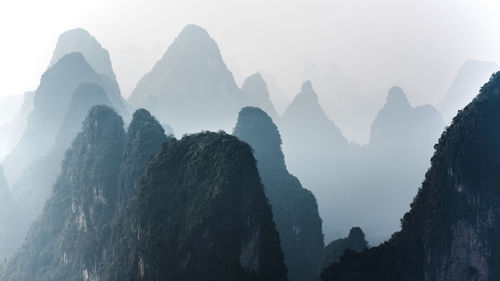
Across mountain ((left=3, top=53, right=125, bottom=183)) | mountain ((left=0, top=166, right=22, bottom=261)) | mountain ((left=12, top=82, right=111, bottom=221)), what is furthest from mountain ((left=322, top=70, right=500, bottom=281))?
mountain ((left=3, top=53, right=125, bottom=183))

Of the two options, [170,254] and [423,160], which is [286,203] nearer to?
[170,254]

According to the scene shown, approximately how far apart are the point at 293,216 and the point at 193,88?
229 ft

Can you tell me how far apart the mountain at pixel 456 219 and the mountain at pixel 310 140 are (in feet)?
288

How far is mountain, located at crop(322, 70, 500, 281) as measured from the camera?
90.3 ft

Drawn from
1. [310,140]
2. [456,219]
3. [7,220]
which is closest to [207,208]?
[456,219]

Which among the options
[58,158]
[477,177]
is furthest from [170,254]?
[58,158]

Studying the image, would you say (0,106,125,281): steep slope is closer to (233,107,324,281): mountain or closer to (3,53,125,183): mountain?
(233,107,324,281): mountain

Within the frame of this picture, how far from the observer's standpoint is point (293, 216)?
56.7 m

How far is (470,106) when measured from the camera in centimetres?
2981

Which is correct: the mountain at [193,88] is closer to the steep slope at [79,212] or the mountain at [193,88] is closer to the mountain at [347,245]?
the steep slope at [79,212]

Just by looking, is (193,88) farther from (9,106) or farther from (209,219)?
(209,219)

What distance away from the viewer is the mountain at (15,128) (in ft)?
382

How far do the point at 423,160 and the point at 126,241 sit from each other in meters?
109

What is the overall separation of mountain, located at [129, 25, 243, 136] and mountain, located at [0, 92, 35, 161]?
24.4 m
